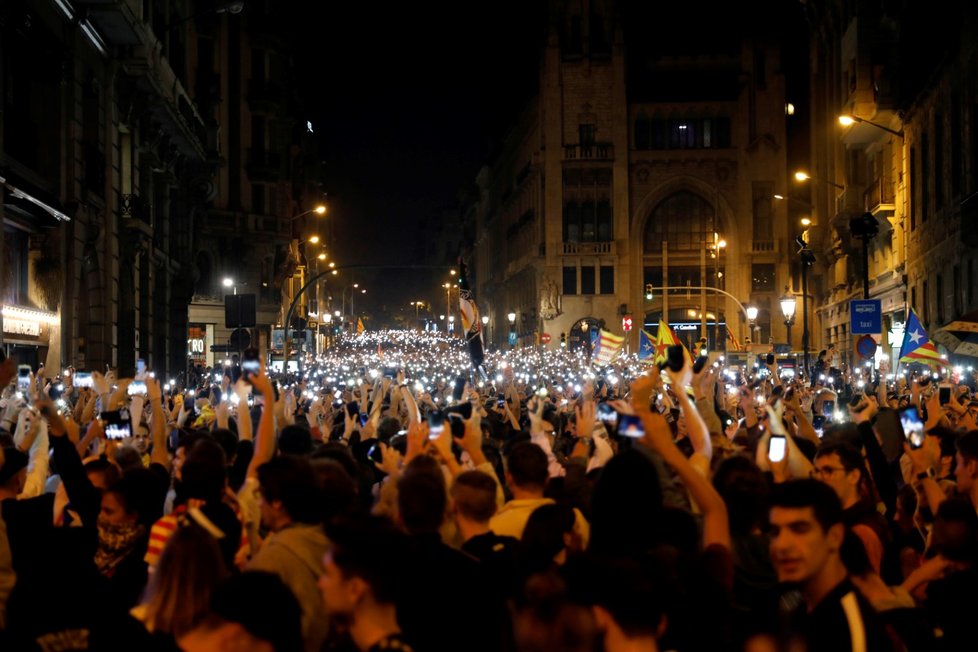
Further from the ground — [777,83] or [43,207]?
[777,83]

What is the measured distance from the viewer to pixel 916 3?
39188 millimetres

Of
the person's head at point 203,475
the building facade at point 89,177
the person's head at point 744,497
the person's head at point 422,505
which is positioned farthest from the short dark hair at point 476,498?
the building facade at point 89,177

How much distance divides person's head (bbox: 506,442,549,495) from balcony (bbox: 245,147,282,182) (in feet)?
192

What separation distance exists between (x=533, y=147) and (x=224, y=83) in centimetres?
3338

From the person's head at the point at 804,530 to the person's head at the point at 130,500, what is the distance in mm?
2998

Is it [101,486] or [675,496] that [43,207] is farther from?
[675,496]

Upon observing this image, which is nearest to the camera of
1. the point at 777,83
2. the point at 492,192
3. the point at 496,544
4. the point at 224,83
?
the point at 496,544

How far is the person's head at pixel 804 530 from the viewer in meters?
4.44

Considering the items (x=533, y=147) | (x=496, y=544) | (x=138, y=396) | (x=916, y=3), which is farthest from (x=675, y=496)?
(x=533, y=147)

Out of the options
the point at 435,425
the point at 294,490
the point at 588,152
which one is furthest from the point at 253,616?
the point at 588,152

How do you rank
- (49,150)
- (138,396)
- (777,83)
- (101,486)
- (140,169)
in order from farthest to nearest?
(777,83), (140,169), (49,150), (138,396), (101,486)

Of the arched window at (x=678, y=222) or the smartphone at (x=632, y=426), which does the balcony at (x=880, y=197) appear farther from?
the smartphone at (x=632, y=426)

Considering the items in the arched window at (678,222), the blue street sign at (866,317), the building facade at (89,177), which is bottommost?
the blue street sign at (866,317)

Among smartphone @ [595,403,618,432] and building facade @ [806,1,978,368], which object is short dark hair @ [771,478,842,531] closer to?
smartphone @ [595,403,618,432]
